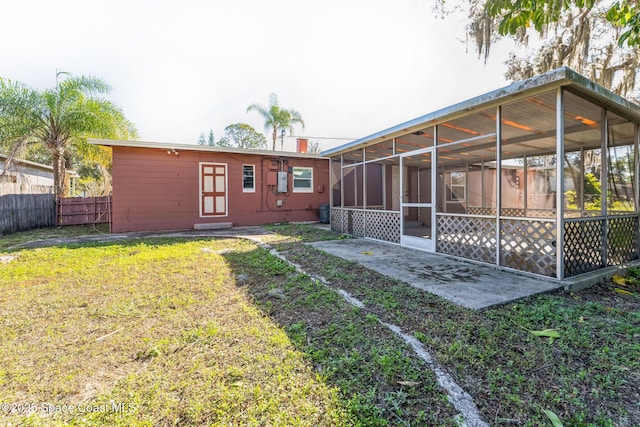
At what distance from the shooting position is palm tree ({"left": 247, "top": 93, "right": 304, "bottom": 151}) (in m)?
18.7

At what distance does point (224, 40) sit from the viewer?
820cm

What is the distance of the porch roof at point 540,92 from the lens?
357 centimetres

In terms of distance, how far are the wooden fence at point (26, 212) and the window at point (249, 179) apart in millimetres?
7187

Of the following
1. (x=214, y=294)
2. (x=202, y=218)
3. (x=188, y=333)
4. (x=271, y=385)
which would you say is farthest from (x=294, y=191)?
(x=271, y=385)

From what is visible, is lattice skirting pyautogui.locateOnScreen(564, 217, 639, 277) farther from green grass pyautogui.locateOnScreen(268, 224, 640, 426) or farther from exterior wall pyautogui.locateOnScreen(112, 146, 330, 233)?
exterior wall pyautogui.locateOnScreen(112, 146, 330, 233)

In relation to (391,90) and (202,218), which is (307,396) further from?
(391,90)

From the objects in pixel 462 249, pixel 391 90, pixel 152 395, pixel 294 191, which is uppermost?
pixel 391 90

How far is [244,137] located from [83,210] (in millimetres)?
22853

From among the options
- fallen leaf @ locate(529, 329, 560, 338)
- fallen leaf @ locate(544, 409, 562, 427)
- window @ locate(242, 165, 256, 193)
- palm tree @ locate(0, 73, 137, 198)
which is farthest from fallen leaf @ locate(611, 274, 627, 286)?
palm tree @ locate(0, 73, 137, 198)

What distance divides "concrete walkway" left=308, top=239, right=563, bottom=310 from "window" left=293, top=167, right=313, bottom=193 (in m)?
6.12

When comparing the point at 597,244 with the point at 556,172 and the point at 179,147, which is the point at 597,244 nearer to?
the point at 556,172

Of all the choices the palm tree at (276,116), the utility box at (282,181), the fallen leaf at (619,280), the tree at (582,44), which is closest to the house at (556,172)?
the fallen leaf at (619,280)

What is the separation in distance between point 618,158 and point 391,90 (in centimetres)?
972

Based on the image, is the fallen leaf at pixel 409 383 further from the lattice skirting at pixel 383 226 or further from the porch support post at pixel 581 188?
the porch support post at pixel 581 188
